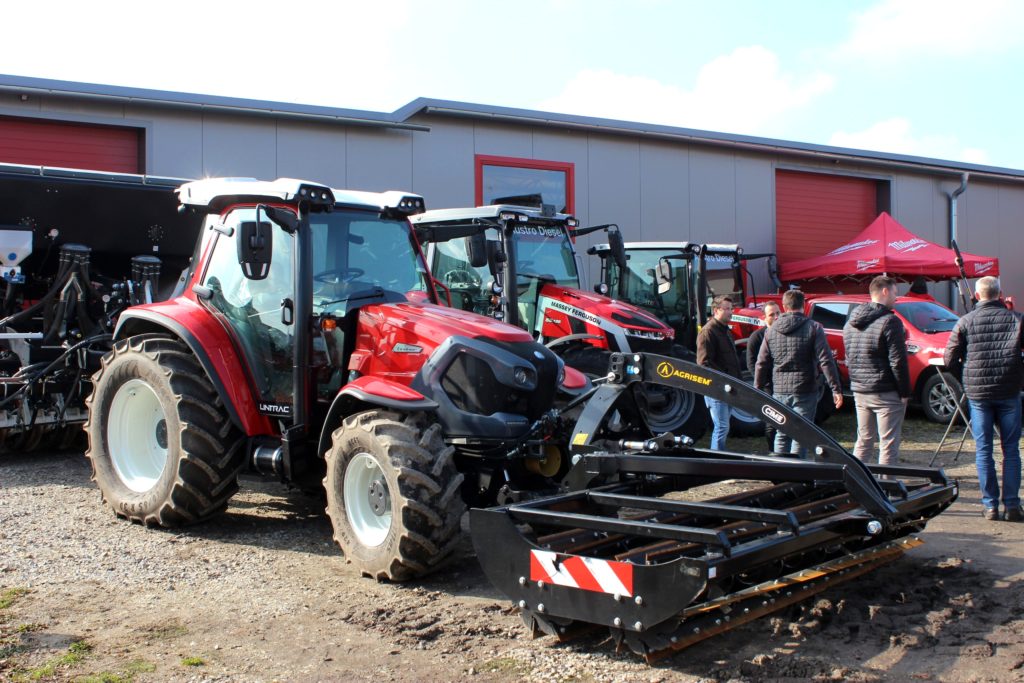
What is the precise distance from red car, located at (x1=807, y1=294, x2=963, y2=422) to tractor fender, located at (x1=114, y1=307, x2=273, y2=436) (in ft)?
26.7

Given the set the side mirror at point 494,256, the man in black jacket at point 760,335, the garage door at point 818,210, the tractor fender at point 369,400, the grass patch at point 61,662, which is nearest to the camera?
the grass patch at point 61,662

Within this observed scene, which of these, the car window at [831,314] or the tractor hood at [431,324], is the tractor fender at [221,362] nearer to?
the tractor hood at [431,324]

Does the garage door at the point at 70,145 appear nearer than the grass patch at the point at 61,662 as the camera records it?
No

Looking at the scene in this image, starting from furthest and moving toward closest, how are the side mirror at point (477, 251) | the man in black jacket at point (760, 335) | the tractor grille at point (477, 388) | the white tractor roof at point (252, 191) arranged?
the man in black jacket at point (760, 335)
the side mirror at point (477, 251)
the white tractor roof at point (252, 191)
the tractor grille at point (477, 388)

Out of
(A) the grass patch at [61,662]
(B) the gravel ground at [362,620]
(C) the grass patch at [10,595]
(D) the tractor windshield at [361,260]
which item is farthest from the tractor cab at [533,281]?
(A) the grass patch at [61,662]

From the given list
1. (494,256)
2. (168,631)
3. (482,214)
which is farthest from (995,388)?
(168,631)

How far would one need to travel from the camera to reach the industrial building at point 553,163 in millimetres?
12398

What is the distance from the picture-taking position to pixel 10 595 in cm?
499

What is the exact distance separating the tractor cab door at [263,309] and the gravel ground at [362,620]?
3.32 feet

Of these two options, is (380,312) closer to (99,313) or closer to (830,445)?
(830,445)

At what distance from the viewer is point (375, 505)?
5.27m

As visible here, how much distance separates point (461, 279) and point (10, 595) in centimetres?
581

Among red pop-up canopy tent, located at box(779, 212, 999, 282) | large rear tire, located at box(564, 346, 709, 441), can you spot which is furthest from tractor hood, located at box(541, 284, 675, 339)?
red pop-up canopy tent, located at box(779, 212, 999, 282)

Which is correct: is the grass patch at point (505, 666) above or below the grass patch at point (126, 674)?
above
